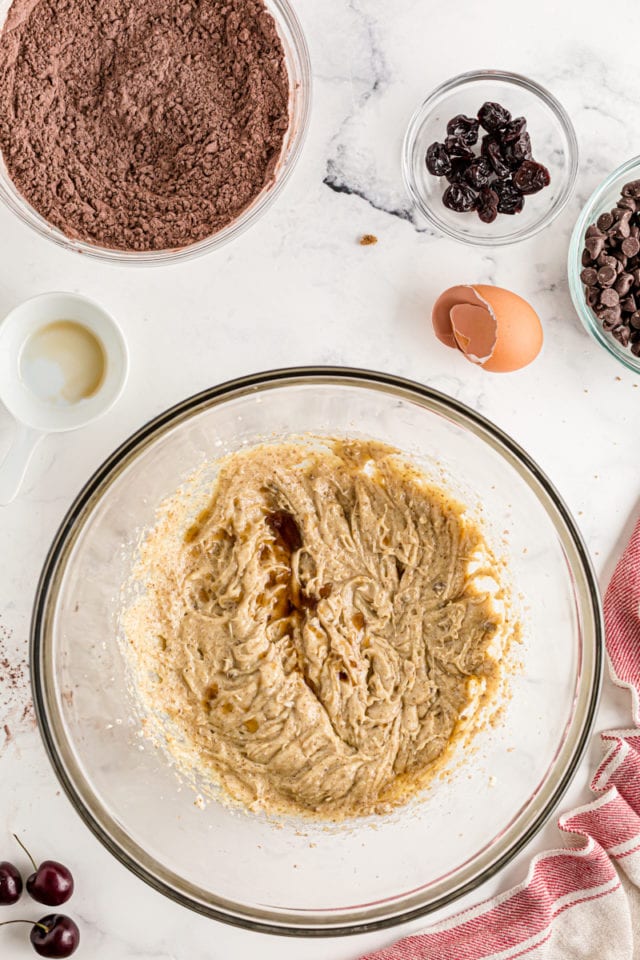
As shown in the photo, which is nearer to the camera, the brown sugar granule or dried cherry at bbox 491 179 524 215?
the brown sugar granule

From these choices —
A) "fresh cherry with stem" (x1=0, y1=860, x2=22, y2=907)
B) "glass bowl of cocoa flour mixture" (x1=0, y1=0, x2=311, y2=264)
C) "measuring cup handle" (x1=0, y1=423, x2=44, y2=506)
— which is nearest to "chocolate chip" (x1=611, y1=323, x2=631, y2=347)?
"glass bowl of cocoa flour mixture" (x1=0, y1=0, x2=311, y2=264)

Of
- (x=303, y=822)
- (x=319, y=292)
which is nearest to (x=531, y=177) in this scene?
(x=319, y=292)

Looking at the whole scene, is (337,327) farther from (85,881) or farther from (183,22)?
(85,881)

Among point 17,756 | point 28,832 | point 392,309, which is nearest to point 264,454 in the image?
point 392,309

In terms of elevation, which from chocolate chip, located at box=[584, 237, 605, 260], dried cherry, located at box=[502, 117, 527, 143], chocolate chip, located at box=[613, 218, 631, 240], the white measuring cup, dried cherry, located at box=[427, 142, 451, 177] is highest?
dried cherry, located at box=[502, 117, 527, 143]

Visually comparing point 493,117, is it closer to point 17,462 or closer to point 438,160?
point 438,160

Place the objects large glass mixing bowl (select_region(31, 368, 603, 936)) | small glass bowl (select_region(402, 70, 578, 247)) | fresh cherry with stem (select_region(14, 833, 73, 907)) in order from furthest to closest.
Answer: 1. small glass bowl (select_region(402, 70, 578, 247))
2. fresh cherry with stem (select_region(14, 833, 73, 907))
3. large glass mixing bowl (select_region(31, 368, 603, 936))

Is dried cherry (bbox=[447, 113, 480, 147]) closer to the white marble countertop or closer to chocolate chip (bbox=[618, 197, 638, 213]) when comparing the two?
the white marble countertop
